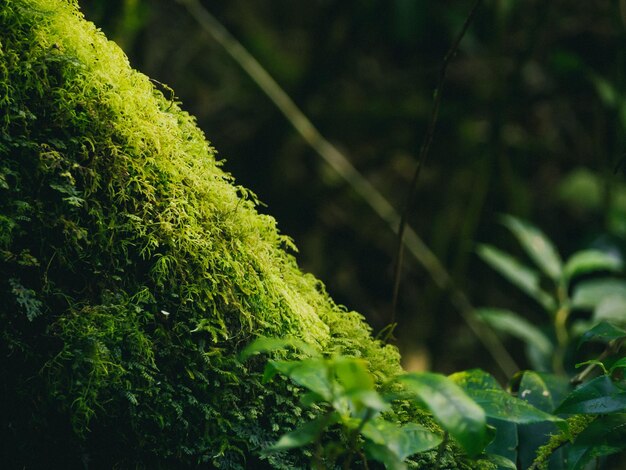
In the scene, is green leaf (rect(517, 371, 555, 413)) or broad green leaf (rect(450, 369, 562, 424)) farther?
green leaf (rect(517, 371, 555, 413))

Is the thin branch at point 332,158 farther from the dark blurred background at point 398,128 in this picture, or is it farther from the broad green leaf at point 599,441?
the broad green leaf at point 599,441

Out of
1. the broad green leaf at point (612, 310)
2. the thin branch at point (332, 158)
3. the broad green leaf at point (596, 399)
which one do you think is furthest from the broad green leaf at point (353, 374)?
the thin branch at point (332, 158)

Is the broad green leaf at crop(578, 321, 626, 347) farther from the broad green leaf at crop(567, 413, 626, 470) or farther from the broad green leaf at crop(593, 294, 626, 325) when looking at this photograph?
the broad green leaf at crop(593, 294, 626, 325)

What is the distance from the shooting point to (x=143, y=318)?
0.99m

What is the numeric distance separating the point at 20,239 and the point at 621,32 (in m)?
2.83

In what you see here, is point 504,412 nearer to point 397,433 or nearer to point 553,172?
point 397,433

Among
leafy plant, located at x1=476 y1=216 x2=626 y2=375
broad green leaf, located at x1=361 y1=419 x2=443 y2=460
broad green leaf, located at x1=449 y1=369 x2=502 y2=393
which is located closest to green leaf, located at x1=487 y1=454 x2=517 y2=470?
broad green leaf, located at x1=449 y1=369 x2=502 y2=393

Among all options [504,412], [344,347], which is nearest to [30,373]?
[344,347]

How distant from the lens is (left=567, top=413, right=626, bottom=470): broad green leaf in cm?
106

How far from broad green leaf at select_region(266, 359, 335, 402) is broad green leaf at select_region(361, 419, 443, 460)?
0.26ft

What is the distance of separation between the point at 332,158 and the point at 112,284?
8.08 feet

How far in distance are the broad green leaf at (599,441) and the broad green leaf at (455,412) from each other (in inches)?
15.2

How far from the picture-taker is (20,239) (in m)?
0.96

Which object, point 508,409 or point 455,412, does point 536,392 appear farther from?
point 455,412
